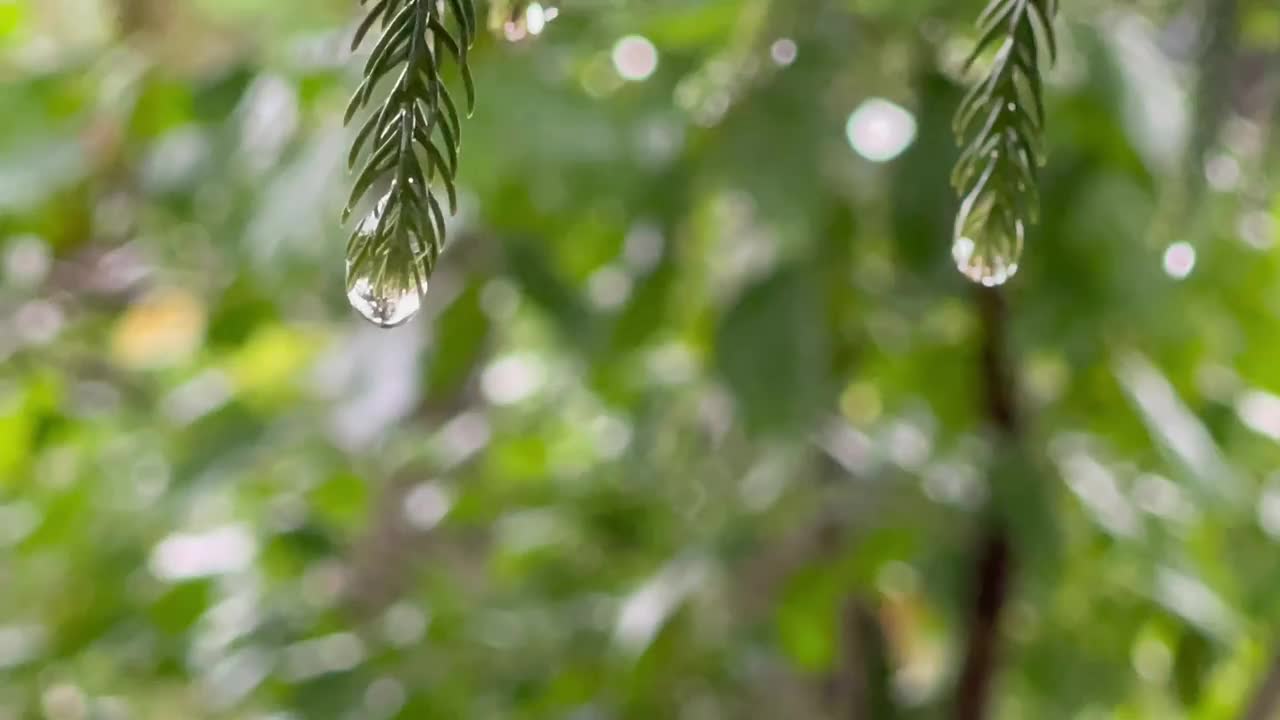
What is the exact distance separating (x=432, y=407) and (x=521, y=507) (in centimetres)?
16

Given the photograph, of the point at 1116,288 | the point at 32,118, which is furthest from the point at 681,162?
the point at 32,118

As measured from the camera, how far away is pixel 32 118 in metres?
0.64

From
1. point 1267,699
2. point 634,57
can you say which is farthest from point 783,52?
point 1267,699

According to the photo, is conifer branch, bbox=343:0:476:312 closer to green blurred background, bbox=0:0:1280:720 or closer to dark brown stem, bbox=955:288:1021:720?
green blurred background, bbox=0:0:1280:720

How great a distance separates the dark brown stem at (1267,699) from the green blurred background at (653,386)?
31 millimetres

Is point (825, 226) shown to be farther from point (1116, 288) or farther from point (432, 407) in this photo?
point (432, 407)

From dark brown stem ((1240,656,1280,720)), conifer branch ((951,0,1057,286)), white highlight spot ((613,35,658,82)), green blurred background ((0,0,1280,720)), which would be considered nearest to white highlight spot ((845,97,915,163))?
green blurred background ((0,0,1280,720))

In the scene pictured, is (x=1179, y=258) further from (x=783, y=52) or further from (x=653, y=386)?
(x=653, y=386)

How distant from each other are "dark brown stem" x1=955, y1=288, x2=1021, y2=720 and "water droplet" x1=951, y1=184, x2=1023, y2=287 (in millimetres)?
481

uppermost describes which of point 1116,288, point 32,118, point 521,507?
point 32,118

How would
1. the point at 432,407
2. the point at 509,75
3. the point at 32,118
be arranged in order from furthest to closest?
the point at 432,407, the point at 32,118, the point at 509,75

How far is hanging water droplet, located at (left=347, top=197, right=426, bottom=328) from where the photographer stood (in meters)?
0.15

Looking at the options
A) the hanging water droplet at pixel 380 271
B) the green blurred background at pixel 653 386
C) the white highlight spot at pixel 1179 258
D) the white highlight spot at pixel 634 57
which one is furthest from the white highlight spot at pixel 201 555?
the hanging water droplet at pixel 380 271

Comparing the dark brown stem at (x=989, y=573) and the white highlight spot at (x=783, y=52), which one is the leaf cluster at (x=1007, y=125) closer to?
the white highlight spot at (x=783, y=52)
